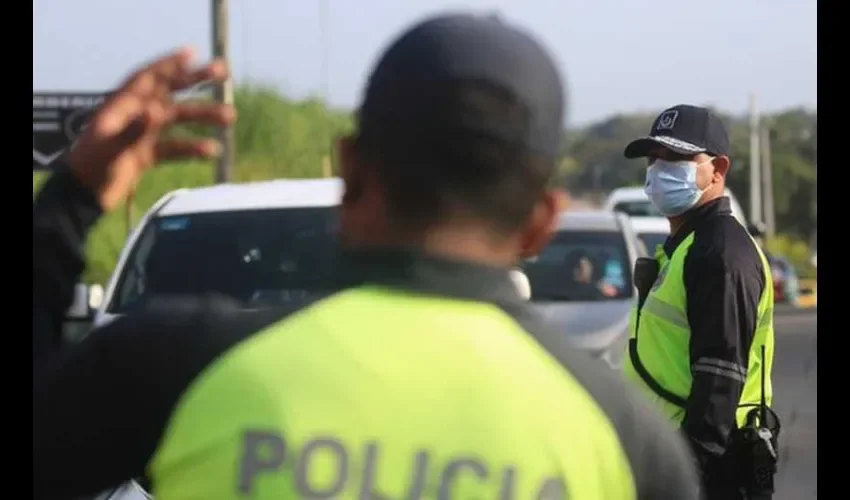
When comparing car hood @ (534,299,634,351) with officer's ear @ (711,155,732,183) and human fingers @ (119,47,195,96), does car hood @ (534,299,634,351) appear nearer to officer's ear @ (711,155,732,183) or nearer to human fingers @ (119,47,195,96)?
officer's ear @ (711,155,732,183)

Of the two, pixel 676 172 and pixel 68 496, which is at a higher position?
pixel 676 172

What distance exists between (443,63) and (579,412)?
0.39 m

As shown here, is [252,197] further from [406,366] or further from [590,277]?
[406,366]

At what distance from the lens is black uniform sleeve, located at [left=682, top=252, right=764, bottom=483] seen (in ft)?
14.0

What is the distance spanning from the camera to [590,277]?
345 inches

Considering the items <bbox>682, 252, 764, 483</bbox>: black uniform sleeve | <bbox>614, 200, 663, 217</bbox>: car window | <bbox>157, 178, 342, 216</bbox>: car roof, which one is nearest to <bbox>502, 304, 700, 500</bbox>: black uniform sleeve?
<bbox>682, 252, 764, 483</bbox>: black uniform sleeve

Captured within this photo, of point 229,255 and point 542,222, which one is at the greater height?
point 542,222

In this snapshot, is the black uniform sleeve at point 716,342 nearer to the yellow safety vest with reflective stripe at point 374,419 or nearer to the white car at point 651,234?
the yellow safety vest with reflective stripe at point 374,419

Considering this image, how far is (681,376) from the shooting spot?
175 inches

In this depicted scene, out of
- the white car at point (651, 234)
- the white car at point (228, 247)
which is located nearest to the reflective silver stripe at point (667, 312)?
the white car at point (228, 247)

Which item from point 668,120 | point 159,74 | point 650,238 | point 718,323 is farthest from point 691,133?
point 650,238

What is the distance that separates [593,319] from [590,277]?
59 centimetres
